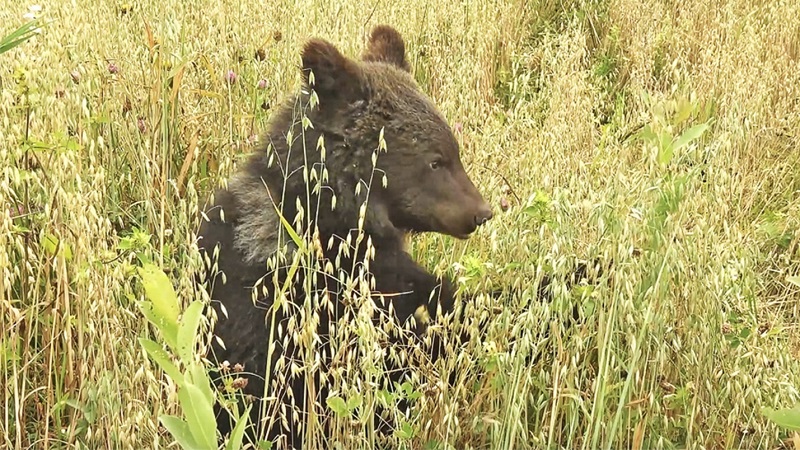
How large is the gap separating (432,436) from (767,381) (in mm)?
889

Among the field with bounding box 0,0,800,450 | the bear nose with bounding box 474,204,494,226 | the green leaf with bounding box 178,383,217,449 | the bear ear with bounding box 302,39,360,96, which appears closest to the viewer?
the green leaf with bounding box 178,383,217,449

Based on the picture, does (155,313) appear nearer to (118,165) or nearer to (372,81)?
(372,81)

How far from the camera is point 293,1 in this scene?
17.4ft

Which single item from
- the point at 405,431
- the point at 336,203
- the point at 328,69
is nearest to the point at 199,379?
the point at 405,431

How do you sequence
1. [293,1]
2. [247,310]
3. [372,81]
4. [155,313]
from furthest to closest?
[293,1]
[372,81]
[247,310]
[155,313]

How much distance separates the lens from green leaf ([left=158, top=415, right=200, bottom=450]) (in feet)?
4.91

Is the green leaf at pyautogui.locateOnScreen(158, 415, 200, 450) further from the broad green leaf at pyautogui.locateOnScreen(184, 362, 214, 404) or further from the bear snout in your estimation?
the bear snout

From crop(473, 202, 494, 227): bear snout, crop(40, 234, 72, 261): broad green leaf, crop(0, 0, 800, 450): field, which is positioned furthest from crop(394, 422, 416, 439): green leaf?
crop(473, 202, 494, 227): bear snout

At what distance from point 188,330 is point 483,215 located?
185 cm

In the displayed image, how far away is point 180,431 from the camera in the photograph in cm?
152

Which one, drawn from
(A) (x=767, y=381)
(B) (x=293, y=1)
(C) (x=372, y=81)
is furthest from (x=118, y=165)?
(A) (x=767, y=381)

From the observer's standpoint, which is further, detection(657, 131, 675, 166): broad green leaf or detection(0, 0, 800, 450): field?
detection(0, 0, 800, 450): field

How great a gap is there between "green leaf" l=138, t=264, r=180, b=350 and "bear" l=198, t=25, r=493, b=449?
1198mm

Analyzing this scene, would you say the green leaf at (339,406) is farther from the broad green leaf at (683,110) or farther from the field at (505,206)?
the broad green leaf at (683,110)
